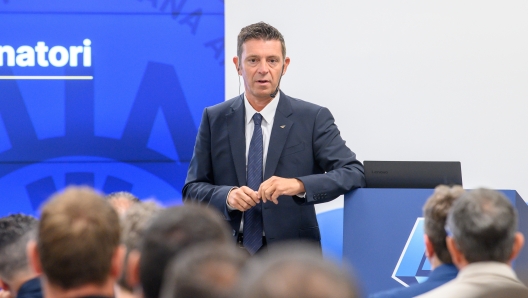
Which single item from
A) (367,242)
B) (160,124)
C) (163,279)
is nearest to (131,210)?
(163,279)

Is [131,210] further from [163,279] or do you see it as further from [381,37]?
[381,37]

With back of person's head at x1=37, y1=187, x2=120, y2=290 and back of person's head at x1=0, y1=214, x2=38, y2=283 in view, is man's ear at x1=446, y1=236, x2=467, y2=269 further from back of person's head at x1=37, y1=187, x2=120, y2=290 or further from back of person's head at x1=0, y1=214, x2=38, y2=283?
back of person's head at x1=0, y1=214, x2=38, y2=283

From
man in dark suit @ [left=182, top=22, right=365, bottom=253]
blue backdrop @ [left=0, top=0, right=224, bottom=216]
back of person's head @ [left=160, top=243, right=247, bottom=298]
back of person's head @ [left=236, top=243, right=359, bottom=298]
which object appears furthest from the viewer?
blue backdrop @ [left=0, top=0, right=224, bottom=216]

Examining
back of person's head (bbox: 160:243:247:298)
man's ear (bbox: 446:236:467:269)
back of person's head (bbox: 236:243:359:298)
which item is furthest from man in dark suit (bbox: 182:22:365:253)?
back of person's head (bbox: 236:243:359:298)

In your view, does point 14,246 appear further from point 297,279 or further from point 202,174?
point 297,279

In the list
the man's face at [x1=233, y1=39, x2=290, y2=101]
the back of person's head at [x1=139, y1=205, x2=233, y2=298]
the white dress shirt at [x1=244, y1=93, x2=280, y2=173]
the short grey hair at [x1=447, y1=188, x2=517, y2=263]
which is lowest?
the short grey hair at [x1=447, y1=188, x2=517, y2=263]

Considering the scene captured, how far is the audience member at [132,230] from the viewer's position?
2.03m

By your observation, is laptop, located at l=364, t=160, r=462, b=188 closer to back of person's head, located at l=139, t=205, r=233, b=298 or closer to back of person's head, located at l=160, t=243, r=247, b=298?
back of person's head, located at l=139, t=205, r=233, b=298

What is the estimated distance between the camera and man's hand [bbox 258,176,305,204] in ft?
10.7

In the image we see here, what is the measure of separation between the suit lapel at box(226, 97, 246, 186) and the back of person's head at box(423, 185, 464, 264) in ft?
4.78

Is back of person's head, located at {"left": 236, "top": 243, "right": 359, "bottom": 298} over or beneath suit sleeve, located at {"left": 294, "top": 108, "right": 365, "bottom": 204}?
over

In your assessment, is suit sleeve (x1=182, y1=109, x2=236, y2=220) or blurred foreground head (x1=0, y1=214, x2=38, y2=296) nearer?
blurred foreground head (x1=0, y1=214, x2=38, y2=296)

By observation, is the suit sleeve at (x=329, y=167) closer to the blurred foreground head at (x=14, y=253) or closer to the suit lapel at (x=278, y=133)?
the suit lapel at (x=278, y=133)

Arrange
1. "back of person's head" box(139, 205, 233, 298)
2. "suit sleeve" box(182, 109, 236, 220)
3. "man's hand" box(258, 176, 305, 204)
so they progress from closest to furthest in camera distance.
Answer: "back of person's head" box(139, 205, 233, 298), "man's hand" box(258, 176, 305, 204), "suit sleeve" box(182, 109, 236, 220)
